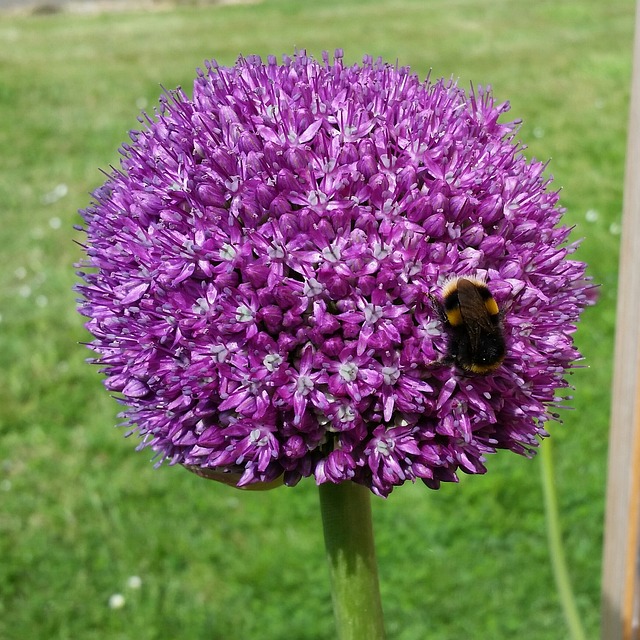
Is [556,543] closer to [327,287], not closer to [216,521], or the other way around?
[327,287]

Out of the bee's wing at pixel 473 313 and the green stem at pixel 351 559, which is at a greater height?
the bee's wing at pixel 473 313

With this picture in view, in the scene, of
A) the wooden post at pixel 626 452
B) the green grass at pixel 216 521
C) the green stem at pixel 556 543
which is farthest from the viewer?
the green grass at pixel 216 521

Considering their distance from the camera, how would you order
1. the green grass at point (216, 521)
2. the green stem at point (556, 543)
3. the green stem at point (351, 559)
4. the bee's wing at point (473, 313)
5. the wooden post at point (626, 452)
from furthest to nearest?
the green grass at point (216, 521), the green stem at point (556, 543), the wooden post at point (626, 452), the green stem at point (351, 559), the bee's wing at point (473, 313)

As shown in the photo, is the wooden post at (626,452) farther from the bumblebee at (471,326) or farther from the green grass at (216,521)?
the green grass at (216,521)

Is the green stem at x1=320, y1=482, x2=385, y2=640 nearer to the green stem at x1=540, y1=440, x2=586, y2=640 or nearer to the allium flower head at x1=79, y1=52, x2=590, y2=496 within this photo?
the allium flower head at x1=79, y1=52, x2=590, y2=496

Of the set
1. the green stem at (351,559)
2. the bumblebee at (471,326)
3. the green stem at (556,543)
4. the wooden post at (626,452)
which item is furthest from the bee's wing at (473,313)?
the green stem at (556,543)

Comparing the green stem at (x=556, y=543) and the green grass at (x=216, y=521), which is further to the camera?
the green grass at (x=216, y=521)

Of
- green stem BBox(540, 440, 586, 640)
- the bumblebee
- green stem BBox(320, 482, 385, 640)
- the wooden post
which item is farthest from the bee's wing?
green stem BBox(540, 440, 586, 640)

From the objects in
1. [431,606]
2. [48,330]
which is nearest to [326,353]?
[431,606]
